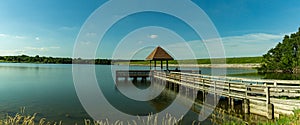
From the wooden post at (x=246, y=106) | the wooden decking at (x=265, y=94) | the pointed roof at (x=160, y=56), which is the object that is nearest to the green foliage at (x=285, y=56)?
the pointed roof at (x=160, y=56)

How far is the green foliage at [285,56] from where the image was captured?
121 ft

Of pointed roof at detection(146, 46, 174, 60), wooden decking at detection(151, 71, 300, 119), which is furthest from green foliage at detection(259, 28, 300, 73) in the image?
wooden decking at detection(151, 71, 300, 119)

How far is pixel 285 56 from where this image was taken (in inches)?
1487

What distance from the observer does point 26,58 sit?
10944 centimetres

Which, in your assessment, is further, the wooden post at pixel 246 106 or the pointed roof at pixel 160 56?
the pointed roof at pixel 160 56

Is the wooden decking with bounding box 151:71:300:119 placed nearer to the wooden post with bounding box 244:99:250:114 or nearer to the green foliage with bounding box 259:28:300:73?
the wooden post with bounding box 244:99:250:114

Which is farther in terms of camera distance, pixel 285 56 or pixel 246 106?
pixel 285 56

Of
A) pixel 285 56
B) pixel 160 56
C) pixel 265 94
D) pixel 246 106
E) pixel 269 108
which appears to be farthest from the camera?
pixel 285 56

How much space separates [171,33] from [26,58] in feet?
369

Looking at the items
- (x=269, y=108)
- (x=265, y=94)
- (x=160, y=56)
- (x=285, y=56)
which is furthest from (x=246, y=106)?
(x=285, y=56)

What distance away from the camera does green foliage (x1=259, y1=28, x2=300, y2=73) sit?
37031mm

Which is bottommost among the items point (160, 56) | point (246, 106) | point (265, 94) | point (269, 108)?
point (246, 106)

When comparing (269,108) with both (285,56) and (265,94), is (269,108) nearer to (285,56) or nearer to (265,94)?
(265,94)

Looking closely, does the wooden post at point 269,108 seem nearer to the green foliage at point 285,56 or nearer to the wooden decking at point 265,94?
the wooden decking at point 265,94
